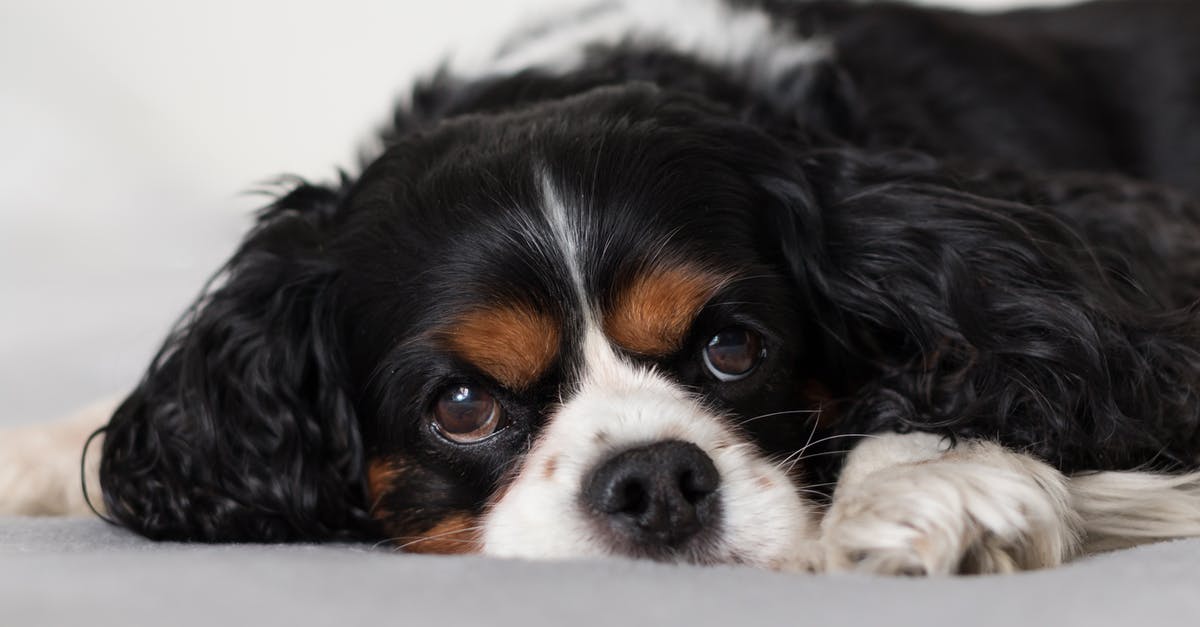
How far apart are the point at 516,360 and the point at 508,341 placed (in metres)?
0.03

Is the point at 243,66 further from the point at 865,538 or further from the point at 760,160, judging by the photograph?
the point at 865,538

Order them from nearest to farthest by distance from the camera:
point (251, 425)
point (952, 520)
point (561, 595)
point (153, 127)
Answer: point (561, 595)
point (952, 520)
point (251, 425)
point (153, 127)

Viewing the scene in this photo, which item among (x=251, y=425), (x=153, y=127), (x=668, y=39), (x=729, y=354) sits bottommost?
(x=153, y=127)

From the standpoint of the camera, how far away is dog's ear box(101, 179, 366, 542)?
201cm

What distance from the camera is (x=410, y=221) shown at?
1.91m

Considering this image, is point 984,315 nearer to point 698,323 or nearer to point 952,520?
point 698,323

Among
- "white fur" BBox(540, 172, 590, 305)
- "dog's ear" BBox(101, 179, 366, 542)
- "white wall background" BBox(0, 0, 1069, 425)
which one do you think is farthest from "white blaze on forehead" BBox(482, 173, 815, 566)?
"white wall background" BBox(0, 0, 1069, 425)

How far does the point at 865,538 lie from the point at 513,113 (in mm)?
962

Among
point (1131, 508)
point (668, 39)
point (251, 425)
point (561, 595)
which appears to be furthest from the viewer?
point (668, 39)

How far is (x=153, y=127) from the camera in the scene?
13.9ft

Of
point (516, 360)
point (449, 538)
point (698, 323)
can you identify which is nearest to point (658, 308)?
point (698, 323)

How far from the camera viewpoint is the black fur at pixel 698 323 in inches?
72.7

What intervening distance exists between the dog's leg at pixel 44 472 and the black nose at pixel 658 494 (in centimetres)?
94

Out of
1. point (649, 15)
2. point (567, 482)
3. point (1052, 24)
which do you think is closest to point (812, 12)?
point (649, 15)
